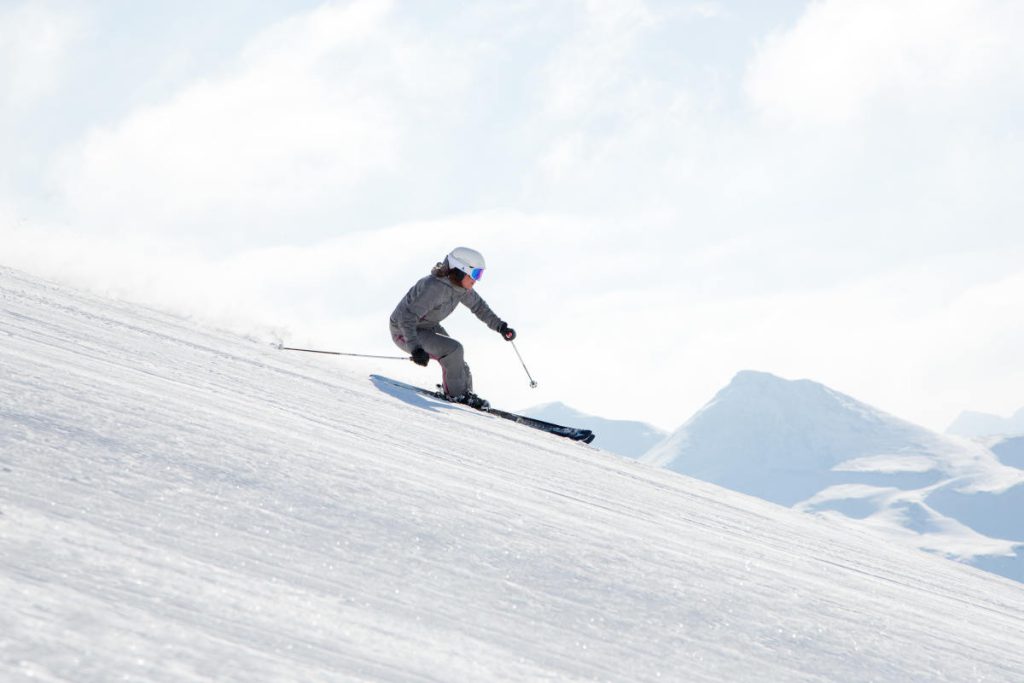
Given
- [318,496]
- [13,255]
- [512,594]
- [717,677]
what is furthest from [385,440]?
[13,255]

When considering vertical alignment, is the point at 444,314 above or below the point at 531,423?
above

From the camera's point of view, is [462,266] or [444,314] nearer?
[462,266]

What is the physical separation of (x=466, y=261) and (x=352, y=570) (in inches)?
284

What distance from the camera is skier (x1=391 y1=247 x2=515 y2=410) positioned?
9062 millimetres

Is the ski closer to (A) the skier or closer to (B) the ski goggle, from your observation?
(A) the skier

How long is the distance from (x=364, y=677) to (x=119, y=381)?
7.82 ft

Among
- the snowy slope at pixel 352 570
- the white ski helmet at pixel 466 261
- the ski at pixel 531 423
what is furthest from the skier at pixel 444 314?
the snowy slope at pixel 352 570

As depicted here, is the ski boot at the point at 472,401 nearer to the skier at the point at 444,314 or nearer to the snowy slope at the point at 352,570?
the skier at the point at 444,314

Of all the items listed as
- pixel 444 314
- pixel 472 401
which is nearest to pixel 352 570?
pixel 472 401

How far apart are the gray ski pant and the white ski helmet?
74 centimetres

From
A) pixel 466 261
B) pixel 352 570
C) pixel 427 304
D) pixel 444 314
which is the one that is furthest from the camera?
pixel 444 314

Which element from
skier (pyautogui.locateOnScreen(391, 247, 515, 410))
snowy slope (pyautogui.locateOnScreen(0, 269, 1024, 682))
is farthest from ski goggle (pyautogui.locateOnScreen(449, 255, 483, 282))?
snowy slope (pyautogui.locateOnScreen(0, 269, 1024, 682))

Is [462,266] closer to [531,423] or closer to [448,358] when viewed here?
[448,358]

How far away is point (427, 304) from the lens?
30.2 feet
